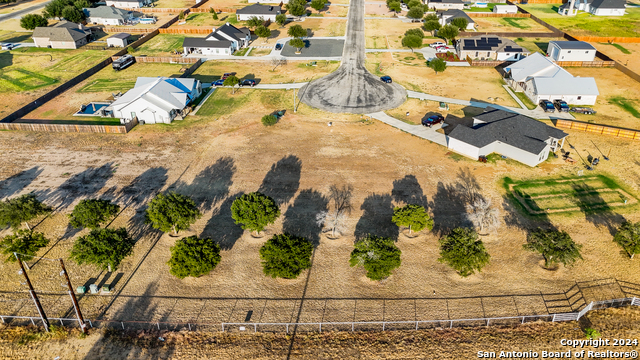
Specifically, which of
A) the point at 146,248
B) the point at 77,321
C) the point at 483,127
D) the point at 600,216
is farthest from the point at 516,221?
the point at 77,321

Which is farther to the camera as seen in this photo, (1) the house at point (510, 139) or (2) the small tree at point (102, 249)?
(1) the house at point (510, 139)

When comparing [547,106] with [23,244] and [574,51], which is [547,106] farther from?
[23,244]

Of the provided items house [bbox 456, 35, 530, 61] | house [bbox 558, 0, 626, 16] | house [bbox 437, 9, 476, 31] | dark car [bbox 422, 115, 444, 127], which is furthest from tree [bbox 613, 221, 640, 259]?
house [bbox 558, 0, 626, 16]

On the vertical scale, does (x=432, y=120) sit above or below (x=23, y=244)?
below

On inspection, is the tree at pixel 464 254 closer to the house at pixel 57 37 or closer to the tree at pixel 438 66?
the tree at pixel 438 66

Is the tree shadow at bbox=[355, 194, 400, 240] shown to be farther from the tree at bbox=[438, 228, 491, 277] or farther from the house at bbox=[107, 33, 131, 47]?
the house at bbox=[107, 33, 131, 47]

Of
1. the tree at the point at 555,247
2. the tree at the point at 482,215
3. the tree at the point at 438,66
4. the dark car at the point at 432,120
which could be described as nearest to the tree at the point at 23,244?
the tree at the point at 482,215

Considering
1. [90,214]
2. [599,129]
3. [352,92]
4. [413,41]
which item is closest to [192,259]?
[90,214]
